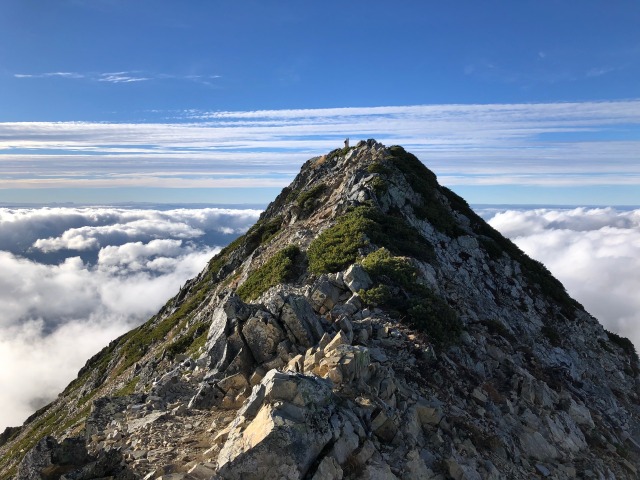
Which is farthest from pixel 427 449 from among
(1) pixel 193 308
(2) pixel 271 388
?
(1) pixel 193 308

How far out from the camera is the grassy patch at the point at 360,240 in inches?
1040

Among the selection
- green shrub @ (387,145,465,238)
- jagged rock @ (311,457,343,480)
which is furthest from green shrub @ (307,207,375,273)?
jagged rock @ (311,457,343,480)

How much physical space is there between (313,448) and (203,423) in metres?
3.95

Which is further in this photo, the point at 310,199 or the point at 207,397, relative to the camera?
the point at 310,199

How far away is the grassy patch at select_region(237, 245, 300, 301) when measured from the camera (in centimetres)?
2884

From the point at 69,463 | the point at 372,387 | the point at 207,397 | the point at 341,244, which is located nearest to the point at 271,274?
the point at 341,244

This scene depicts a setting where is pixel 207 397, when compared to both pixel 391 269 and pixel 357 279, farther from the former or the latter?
pixel 391 269

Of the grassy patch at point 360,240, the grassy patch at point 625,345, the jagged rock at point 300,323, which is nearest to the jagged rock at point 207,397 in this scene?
the jagged rock at point 300,323

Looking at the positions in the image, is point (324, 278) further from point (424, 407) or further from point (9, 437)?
point (9, 437)

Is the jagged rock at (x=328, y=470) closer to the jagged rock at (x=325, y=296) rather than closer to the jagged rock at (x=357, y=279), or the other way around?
the jagged rock at (x=325, y=296)

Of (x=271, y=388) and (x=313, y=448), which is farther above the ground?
(x=271, y=388)

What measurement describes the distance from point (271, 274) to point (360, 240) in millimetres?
6685

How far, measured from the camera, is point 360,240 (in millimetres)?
27469

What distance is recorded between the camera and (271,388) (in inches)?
416
